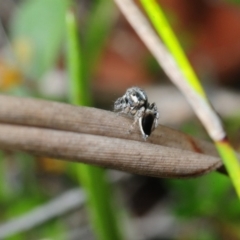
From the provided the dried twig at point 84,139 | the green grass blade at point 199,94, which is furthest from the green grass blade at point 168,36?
the dried twig at point 84,139

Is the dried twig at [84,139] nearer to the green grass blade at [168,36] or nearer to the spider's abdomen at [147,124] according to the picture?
the spider's abdomen at [147,124]

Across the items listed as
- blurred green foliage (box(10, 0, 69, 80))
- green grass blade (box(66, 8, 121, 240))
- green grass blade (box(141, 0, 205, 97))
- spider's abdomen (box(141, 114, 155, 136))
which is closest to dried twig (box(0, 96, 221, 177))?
spider's abdomen (box(141, 114, 155, 136))

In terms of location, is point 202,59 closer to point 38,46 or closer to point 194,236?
point 38,46

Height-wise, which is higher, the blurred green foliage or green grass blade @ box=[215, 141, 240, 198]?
the blurred green foliage

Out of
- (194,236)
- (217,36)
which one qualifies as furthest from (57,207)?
(217,36)

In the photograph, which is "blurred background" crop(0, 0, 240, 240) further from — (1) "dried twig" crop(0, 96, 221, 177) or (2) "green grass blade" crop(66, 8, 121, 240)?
(1) "dried twig" crop(0, 96, 221, 177)

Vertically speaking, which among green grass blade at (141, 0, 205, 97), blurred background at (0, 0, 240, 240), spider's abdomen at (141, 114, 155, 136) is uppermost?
blurred background at (0, 0, 240, 240)

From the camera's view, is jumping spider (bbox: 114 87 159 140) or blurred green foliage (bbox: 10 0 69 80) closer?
jumping spider (bbox: 114 87 159 140)
